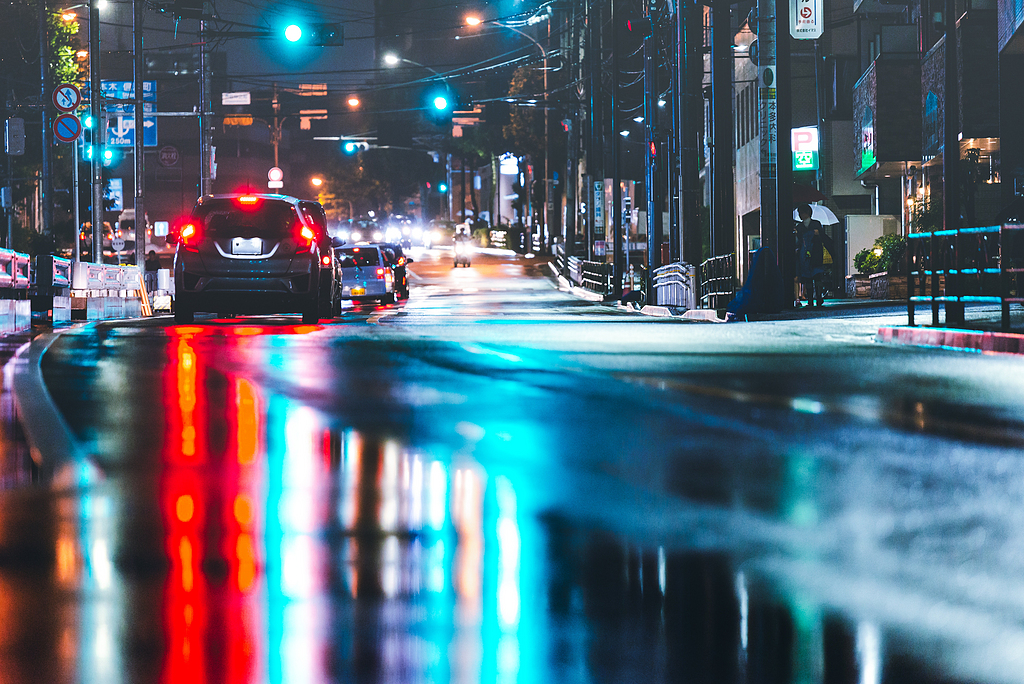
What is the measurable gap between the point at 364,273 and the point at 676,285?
37.9 ft

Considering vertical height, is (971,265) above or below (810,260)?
below

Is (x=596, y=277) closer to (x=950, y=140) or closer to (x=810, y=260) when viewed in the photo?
(x=950, y=140)

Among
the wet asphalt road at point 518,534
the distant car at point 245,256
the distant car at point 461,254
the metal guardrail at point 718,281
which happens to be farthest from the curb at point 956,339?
the distant car at point 461,254

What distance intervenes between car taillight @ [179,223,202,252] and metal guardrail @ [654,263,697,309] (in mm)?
13821

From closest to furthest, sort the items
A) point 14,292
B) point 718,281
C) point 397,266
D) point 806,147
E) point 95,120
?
point 14,292, point 718,281, point 95,120, point 397,266, point 806,147

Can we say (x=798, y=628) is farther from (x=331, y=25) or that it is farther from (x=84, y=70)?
(x=84, y=70)

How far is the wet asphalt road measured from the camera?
4.24m

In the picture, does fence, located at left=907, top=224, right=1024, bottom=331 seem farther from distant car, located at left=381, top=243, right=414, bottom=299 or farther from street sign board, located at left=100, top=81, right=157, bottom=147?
street sign board, located at left=100, top=81, right=157, bottom=147

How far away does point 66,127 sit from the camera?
40.0m

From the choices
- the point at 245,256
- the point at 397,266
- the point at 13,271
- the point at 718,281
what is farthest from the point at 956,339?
the point at 397,266

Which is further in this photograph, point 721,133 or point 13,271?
point 721,133

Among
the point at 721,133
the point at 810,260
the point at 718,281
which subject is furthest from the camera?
the point at 721,133

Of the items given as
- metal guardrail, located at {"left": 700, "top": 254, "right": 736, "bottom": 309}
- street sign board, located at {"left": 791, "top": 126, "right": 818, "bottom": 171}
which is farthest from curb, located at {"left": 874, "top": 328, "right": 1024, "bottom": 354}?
street sign board, located at {"left": 791, "top": 126, "right": 818, "bottom": 171}

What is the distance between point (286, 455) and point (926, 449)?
3219 mm
